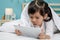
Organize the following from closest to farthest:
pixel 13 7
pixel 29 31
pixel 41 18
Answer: pixel 29 31
pixel 41 18
pixel 13 7

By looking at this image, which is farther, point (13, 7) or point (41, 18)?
point (13, 7)

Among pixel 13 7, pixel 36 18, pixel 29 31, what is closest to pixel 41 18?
pixel 36 18

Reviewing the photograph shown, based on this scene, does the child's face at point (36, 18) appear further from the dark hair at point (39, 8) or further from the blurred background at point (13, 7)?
the blurred background at point (13, 7)

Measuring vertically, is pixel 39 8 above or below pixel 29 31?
above

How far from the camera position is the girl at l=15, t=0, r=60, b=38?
1278 mm

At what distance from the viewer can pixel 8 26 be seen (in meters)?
1.53

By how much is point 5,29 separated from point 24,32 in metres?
0.33

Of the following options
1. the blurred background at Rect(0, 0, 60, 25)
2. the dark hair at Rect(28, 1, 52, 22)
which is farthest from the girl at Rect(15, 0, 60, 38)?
the blurred background at Rect(0, 0, 60, 25)

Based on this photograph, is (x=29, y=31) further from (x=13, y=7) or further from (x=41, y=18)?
(x=13, y=7)

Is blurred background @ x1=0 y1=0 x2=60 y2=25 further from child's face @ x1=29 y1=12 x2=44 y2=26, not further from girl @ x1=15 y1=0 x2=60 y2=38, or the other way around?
child's face @ x1=29 y1=12 x2=44 y2=26

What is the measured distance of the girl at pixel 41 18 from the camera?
4.19 feet

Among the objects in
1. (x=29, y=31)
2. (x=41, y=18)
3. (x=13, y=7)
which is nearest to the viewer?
(x=29, y=31)

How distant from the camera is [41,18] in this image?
1342mm

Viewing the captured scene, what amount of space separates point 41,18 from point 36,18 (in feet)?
0.20
